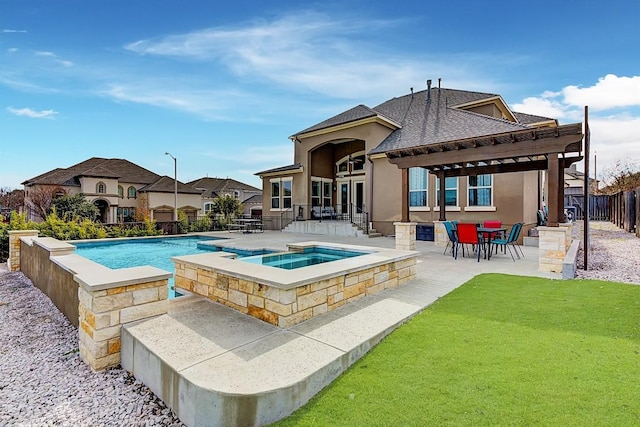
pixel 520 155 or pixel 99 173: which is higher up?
pixel 99 173

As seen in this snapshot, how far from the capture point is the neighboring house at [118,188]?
30812mm

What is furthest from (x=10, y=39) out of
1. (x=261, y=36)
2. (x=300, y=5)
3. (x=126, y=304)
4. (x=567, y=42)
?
(x=567, y=42)

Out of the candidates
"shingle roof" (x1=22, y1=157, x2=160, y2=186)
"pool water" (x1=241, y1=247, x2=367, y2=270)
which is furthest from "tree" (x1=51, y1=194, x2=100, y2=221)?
"pool water" (x1=241, y1=247, x2=367, y2=270)

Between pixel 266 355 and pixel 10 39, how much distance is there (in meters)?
13.3

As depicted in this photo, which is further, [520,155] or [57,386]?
[520,155]

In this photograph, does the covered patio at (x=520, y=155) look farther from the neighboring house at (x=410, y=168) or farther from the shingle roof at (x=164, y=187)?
the shingle roof at (x=164, y=187)

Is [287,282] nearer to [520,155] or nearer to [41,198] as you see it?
[520,155]

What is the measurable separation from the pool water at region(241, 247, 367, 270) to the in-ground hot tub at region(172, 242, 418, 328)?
1.03 meters

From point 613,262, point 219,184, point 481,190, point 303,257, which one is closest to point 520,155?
point 613,262

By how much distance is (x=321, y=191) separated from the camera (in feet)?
72.1

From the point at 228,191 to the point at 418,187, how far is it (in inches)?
1285

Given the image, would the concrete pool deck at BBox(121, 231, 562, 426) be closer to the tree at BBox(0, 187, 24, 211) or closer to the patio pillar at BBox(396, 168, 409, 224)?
the patio pillar at BBox(396, 168, 409, 224)

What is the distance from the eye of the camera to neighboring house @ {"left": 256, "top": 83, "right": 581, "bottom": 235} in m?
13.2

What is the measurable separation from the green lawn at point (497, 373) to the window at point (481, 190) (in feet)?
32.8
